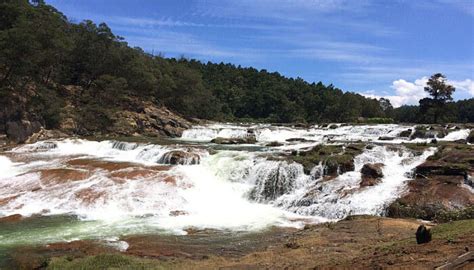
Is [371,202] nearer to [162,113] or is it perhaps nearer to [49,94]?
[49,94]

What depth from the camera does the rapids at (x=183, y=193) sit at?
14.2 m

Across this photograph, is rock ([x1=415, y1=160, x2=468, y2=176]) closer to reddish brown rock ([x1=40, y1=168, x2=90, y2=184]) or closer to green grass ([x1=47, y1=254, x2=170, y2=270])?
green grass ([x1=47, y1=254, x2=170, y2=270])

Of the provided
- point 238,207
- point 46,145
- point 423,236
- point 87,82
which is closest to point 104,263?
point 423,236

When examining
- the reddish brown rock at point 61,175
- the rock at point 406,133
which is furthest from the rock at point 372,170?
the rock at point 406,133

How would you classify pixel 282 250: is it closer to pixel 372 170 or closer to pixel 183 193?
pixel 183 193

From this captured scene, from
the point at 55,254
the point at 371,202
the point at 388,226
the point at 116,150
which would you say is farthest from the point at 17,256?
the point at 116,150

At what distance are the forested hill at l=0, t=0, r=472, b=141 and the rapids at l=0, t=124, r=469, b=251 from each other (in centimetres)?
1140

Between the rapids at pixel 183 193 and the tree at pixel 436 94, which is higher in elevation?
the tree at pixel 436 94

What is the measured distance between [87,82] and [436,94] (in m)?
41.5

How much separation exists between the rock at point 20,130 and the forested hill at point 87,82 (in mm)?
466

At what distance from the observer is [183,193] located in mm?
18125

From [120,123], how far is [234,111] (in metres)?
48.7

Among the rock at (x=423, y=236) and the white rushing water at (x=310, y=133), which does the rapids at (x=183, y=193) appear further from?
the white rushing water at (x=310, y=133)

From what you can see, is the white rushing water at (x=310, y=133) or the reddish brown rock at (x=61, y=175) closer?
the reddish brown rock at (x=61, y=175)
